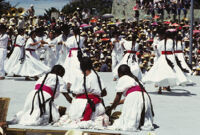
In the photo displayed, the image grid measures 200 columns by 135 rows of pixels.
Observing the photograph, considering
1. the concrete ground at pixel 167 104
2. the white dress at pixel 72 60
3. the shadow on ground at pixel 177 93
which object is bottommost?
the shadow on ground at pixel 177 93

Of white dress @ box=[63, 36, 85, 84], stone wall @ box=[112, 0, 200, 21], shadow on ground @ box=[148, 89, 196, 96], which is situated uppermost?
stone wall @ box=[112, 0, 200, 21]

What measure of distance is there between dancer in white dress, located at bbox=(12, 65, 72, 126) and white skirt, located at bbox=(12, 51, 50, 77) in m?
7.11

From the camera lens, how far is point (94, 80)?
7.81 metres

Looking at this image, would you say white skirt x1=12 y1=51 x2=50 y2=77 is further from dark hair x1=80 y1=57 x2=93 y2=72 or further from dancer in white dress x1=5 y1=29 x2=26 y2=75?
dark hair x1=80 y1=57 x2=93 y2=72

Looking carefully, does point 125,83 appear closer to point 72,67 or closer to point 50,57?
point 72,67

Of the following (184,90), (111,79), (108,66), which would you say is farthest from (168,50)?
(108,66)

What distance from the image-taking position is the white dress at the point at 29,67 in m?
15.1

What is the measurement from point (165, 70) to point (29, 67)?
4712 millimetres

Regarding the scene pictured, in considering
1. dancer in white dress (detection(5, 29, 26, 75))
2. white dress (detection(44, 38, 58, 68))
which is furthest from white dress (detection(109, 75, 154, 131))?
white dress (detection(44, 38, 58, 68))

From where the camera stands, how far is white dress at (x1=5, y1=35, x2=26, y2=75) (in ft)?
50.6

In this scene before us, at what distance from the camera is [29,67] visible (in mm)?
15148

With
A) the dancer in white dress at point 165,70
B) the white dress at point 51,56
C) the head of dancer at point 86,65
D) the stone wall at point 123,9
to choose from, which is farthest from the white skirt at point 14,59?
the stone wall at point 123,9

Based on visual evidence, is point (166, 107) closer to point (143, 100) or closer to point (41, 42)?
point (143, 100)

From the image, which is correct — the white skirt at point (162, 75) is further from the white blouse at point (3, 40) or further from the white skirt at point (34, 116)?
the white blouse at point (3, 40)
